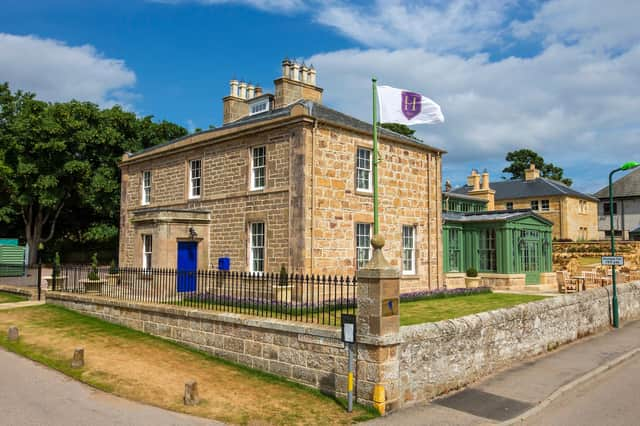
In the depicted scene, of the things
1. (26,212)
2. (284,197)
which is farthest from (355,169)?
(26,212)

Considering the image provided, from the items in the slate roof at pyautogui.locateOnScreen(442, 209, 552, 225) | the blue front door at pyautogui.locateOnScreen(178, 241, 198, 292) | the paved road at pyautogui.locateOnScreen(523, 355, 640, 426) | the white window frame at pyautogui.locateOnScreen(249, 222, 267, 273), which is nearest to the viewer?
the paved road at pyautogui.locateOnScreen(523, 355, 640, 426)

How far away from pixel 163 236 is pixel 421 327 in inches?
496

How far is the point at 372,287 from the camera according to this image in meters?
9.25

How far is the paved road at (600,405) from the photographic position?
917cm

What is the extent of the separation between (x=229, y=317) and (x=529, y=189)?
46.0 meters

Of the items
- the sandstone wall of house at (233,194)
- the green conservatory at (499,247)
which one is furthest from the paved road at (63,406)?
the green conservatory at (499,247)

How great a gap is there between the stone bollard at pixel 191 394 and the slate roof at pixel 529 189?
44.9 m

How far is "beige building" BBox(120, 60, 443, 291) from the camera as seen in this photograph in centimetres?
1809

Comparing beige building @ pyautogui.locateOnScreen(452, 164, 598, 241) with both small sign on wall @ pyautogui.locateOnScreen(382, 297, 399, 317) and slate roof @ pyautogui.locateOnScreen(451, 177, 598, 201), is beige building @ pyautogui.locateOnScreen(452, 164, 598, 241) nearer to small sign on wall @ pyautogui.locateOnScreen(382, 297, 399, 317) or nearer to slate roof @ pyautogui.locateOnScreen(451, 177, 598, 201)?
slate roof @ pyautogui.locateOnScreen(451, 177, 598, 201)

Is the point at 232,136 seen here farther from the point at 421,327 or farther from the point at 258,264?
the point at 421,327

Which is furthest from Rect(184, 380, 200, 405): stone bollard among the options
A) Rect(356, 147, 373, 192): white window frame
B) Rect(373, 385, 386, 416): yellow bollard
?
Rect(356, 147, 373, 192): white window frame

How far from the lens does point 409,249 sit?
22156 mm

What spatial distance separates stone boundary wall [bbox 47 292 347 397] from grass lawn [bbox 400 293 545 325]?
3907mm

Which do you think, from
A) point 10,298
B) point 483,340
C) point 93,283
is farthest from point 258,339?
point 10,298
